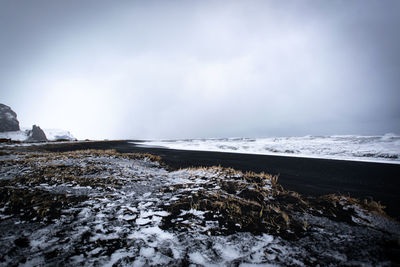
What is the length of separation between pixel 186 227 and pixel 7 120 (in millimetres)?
102172

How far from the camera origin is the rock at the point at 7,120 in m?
63.0

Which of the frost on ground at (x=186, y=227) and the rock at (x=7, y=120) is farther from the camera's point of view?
the rock at (x=7, y=120)

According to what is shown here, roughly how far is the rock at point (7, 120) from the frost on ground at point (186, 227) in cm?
9391

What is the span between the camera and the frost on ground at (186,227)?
217 cm

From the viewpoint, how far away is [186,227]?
297 centimetres

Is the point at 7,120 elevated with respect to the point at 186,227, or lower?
elevated

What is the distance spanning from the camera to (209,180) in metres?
6.03

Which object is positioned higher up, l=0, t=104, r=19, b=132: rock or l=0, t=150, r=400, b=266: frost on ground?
l=0, t=104, r=19, b=132: rock

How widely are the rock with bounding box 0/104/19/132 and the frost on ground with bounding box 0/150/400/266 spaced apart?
93.9 m

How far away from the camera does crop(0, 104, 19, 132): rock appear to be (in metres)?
63.0

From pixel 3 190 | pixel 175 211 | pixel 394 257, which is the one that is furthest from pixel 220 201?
pixel 3 190

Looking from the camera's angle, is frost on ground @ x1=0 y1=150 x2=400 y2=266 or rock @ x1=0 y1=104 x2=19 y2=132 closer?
frost on ground @ x1=0 y1=150 x2=400 y2=266

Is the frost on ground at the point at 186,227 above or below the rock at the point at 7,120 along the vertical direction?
below

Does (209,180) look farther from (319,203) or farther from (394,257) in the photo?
(394,257)
